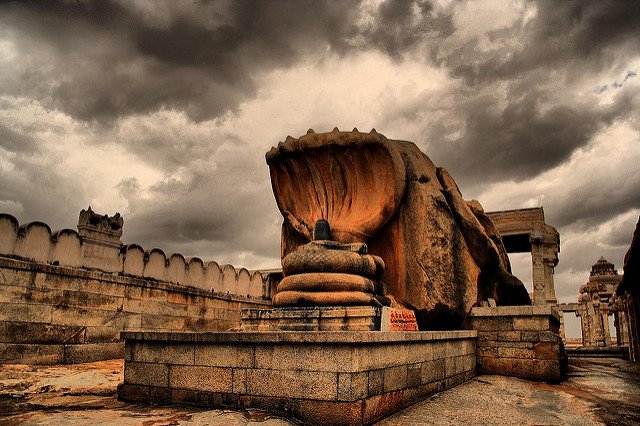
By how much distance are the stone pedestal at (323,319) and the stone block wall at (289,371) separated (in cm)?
50

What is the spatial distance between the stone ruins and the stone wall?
2 centimetres

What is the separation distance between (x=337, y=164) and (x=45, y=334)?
18.6ft

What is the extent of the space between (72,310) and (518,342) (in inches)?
305

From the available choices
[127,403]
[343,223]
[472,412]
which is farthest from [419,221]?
[127,403]

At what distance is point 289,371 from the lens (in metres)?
4.50

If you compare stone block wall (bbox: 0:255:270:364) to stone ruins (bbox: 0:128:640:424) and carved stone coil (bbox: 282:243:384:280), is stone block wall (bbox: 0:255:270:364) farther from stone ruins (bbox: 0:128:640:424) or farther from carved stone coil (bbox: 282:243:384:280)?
carved stone coil (bbox: 282:243:384:280)

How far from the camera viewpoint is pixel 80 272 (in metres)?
8.60

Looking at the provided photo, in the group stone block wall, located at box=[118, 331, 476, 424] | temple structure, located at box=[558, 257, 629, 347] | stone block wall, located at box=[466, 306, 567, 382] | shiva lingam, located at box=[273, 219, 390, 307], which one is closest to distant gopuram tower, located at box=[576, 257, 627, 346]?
temple structure, located at box=[558, 257, 629, 347]

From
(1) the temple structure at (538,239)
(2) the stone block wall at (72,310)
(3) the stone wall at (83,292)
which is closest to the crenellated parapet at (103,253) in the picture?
(3) the stone wall at (83,292)

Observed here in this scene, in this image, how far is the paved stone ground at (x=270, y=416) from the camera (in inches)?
171

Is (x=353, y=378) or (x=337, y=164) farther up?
(x=337, y=164)

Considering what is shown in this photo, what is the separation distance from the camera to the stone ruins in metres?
Answer: 4.60

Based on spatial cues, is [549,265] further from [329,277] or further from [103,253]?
[103,253]

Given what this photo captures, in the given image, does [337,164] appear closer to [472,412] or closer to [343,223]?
[343,223]
